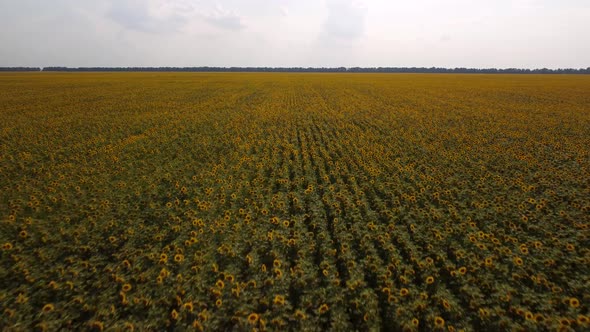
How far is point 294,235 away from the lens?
5.62 meters

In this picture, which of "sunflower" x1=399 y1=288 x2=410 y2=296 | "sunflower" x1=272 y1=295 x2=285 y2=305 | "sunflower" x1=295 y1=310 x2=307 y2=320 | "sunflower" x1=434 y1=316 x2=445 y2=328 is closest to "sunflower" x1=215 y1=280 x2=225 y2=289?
"sunflower" x1=272 y1=295 x2=285 y2=305

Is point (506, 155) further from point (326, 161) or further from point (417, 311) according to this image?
point (417, 311)

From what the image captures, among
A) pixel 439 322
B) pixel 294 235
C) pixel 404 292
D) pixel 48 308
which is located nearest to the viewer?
pixel 439 322

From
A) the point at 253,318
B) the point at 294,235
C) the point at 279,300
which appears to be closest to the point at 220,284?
the point at 253,318

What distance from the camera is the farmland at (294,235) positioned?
3.90m

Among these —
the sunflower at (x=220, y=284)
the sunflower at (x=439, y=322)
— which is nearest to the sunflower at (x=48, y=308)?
→ the sunflower at (x=220, y=284)

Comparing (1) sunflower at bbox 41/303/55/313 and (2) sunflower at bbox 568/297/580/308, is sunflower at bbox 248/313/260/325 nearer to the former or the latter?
(1) sunflower at bbox 41/303/55/313

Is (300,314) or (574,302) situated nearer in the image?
(300,314)

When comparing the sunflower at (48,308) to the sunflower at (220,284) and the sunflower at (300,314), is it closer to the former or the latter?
the sunflower at (220,284)

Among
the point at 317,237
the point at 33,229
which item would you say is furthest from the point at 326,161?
the point at 33,229

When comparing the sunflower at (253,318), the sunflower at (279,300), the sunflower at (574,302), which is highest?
the sunflower at (574,302)

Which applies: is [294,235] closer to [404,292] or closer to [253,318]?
[253,318]

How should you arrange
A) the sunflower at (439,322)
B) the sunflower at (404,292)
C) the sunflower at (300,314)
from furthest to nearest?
the sunflower at (404,292)
the sunflower at (300,314)
the sunflower at (439,322)

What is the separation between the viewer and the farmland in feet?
12.8
